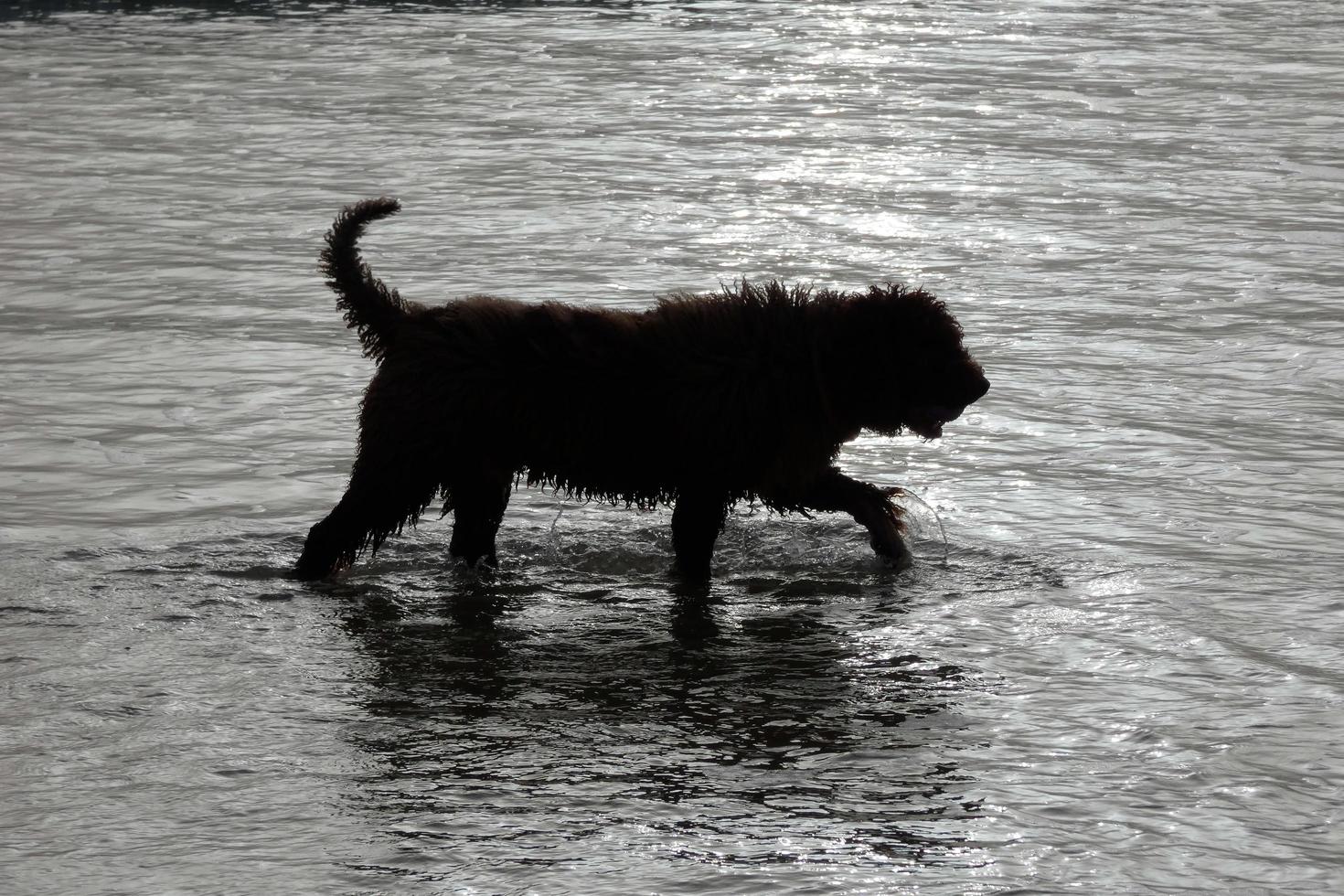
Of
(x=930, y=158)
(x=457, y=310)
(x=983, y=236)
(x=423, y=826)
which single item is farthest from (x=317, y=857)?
(x=930, y=158)

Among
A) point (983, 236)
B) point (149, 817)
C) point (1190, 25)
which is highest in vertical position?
point (1190, 25)

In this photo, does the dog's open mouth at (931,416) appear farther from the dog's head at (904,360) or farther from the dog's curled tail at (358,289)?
the dog's curled tail at (358,289)

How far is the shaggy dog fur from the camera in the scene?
6773mm

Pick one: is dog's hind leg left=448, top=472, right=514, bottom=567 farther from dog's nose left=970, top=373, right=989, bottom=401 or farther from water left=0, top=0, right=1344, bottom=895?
dog's nose left=970, top=373, right=989, bottom=401

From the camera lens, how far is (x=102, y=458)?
847 cm

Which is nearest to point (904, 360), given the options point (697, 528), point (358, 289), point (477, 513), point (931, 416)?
point (931, 416)

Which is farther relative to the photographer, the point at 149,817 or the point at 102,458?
the point at 102,458

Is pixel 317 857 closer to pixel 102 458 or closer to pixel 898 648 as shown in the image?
pixel 898 648

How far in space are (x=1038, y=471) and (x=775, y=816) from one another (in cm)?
356

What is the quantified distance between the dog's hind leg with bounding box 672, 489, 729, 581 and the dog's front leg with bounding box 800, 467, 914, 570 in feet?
1.23

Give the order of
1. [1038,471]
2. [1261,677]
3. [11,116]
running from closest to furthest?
1. [1261,677]
2. [1038,471]
3. [11,116]

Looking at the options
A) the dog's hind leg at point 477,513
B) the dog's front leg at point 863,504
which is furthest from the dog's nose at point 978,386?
the dog's hind leg at point 477,513

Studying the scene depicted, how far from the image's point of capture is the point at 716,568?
738 centimetres

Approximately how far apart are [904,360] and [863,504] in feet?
1.95
